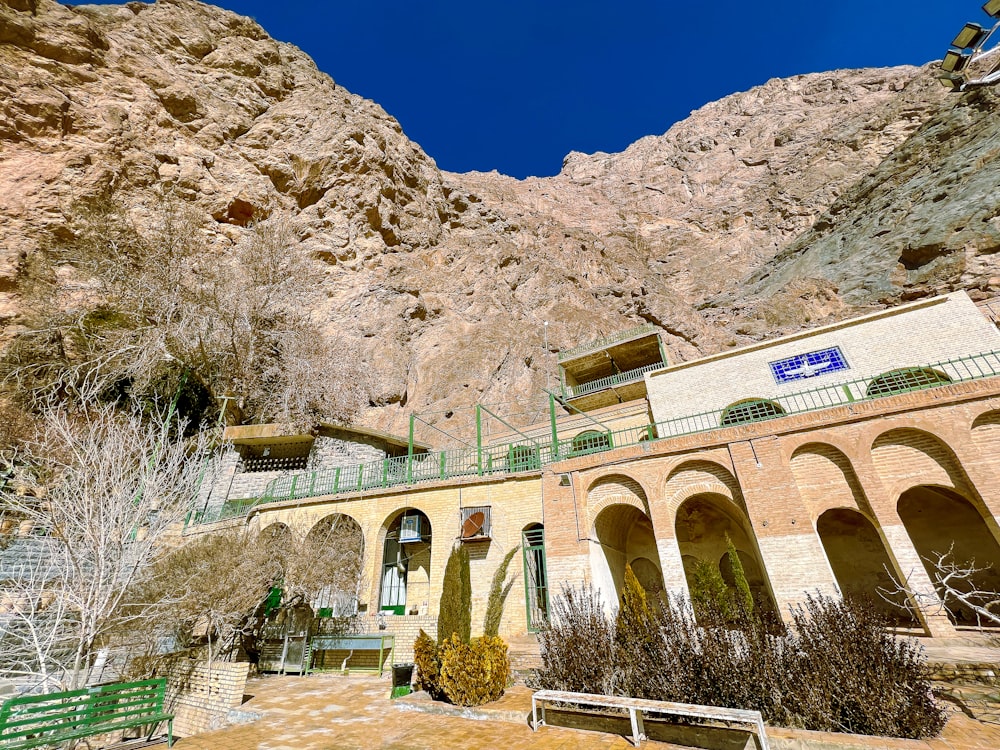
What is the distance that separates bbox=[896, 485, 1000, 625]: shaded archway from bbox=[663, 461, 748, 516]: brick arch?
4.57m

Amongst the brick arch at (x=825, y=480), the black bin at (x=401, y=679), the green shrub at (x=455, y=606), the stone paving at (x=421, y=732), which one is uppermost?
the brick arch at (x=825, y=480)

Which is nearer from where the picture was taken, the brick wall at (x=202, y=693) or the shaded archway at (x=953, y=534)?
the brick wall at (x=202, y=693)

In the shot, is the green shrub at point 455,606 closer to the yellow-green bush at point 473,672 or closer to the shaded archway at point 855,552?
the yellow-green bush at point 473,672

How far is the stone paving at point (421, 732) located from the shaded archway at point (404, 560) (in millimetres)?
6467

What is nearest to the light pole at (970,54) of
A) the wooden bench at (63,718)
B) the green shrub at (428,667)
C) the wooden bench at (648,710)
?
the wooden bench at (648,710)

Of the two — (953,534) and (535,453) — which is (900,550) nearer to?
(953,534)

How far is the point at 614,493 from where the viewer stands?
1280 cm

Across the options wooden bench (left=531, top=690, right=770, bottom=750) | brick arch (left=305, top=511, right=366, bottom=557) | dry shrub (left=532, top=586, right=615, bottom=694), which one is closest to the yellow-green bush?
dry shrub (left=532, top=586, right=615, bottom=694)

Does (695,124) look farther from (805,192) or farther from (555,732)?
(555,732)

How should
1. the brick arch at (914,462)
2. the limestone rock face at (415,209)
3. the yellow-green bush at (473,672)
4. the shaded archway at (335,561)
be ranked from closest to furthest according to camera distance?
1. the yellow-green bush at (473,672)
2. the brick arch at (914,462)
3. the shaded archway at (335,561)
4. the limestone rock face at (415,209)

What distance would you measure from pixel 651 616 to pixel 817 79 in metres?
84.1

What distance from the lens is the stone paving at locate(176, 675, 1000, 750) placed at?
461 centimetres

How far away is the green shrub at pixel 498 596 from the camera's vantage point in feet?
34.6

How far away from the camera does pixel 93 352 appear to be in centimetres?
2014
